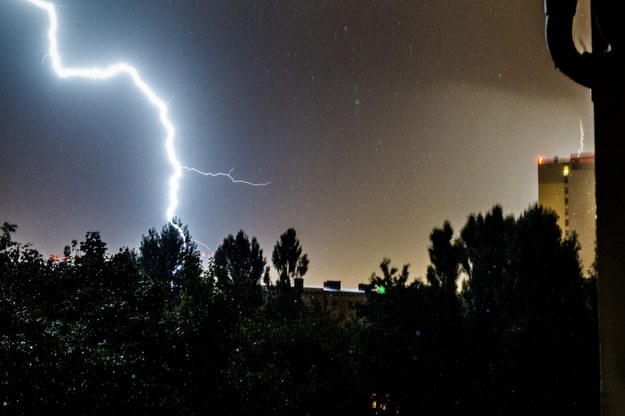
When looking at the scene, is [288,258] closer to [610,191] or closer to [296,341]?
[296,341]

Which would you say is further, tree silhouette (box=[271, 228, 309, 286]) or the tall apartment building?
the tall apartment building

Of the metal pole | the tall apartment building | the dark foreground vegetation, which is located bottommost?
the dark foreground vegetation

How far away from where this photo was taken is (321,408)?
12031 millimetres

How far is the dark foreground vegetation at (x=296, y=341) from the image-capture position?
24.6 feet

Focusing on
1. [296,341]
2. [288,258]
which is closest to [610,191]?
[296,341]

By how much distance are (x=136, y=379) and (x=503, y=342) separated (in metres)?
9.59

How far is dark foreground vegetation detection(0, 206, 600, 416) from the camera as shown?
295 inches

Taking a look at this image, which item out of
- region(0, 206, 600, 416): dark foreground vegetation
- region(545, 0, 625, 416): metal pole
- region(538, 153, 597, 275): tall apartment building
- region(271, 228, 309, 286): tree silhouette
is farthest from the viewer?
region(538, 153, 597, 275): tall apartment building

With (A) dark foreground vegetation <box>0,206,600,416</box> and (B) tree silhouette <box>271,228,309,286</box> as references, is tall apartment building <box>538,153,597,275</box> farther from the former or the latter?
(A) dark foreground vegetation <box>0,206,600,416</box>

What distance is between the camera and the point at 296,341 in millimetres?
13117

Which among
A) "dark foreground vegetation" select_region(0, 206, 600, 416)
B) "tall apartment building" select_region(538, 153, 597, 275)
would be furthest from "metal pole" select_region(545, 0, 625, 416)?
"tall apartment building" select_region(538, 153, 597, 275)

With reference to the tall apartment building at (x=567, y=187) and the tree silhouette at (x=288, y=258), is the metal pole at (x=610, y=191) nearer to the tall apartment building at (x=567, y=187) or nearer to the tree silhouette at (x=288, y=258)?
the tree silhouette at (x=288, y=258)

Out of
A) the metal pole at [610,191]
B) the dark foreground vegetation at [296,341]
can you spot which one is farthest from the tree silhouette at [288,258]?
the metal pole at [610,191]

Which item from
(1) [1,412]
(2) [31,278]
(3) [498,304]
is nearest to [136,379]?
(1) [1,412]
